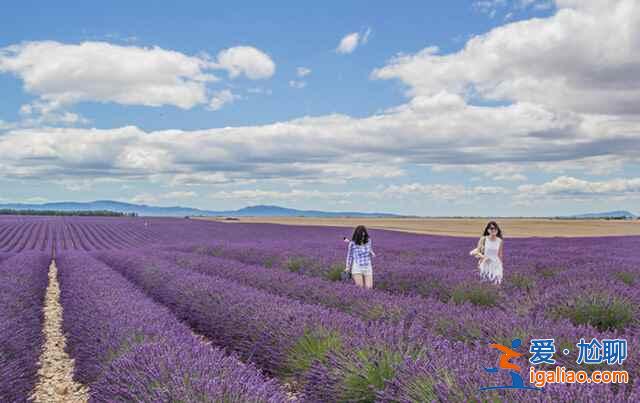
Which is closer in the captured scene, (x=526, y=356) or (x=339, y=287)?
(x=526, y=356)

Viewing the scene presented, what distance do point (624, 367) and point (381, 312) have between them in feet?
7.34

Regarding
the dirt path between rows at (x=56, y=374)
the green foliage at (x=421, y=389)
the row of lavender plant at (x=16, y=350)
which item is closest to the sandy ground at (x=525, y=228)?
the dirt path between rows at (x=56, y=374)

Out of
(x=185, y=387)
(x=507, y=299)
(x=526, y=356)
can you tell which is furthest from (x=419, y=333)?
(x=507, y=299)

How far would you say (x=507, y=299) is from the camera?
570cm

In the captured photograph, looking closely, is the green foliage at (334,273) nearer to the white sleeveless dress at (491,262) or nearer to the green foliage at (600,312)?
the white sleeveless dress at (491,262)

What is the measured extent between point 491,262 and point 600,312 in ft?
8.35

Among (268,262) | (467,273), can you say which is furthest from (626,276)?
(268,262)

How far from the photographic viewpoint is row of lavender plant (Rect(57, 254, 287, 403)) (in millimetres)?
2447

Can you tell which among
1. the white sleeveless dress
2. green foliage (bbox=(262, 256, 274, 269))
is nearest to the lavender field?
the white sleeveless dress

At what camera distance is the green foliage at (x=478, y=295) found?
6.45m

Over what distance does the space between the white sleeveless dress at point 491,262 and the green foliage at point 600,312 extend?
2354 millimetres

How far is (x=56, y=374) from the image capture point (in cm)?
492

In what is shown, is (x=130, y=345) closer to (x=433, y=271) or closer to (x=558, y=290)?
(x=558, y=290)

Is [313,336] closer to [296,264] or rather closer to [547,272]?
[547,272]
